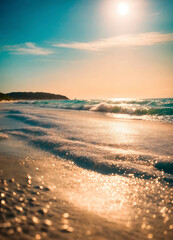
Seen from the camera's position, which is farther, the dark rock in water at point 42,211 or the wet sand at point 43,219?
the dark rock in water at point 42,211

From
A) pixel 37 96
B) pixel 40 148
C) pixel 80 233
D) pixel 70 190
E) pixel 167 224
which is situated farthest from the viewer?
pixel 37 96

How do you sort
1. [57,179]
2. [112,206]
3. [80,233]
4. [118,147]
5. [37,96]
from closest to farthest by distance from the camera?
[80,233] < [112,206] < [57,179] < [118,147] < [37,96]

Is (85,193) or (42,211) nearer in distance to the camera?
(42,211)

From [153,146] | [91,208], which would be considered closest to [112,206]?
[91,208]

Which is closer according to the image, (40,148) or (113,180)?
(113,180)

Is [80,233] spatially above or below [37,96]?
below

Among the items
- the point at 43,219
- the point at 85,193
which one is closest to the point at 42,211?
the point at 43,219

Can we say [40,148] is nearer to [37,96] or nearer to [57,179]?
[57,179]

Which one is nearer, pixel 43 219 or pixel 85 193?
pixel 43 219

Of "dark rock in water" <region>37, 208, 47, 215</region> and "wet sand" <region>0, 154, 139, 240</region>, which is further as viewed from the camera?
"dark rock in water" <region>37, 208, 47, 215</region>

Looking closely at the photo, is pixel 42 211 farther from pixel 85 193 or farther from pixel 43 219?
pixel 85 193

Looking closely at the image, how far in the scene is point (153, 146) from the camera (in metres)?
2.43

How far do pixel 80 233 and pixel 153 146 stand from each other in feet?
6.41

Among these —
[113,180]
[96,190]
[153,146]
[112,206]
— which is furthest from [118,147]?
[112,206]
